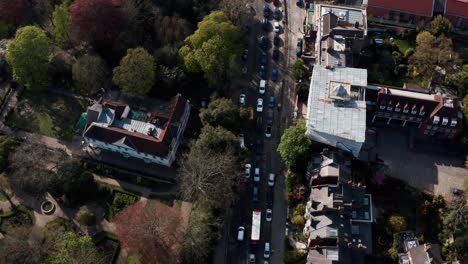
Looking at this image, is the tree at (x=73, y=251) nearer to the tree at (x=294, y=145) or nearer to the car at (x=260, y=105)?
the tree at (x=294, y=145)

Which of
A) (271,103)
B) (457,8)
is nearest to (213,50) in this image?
(271,103)

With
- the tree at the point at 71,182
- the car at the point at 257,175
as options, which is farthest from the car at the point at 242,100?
the tree at the point at 71,182

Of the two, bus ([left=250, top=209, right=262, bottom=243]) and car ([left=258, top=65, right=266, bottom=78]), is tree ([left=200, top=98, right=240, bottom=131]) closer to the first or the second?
car ([left=258, top=65, right=266, bottom=78])

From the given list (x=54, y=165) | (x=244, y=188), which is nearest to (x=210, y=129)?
(x=244, y=188)

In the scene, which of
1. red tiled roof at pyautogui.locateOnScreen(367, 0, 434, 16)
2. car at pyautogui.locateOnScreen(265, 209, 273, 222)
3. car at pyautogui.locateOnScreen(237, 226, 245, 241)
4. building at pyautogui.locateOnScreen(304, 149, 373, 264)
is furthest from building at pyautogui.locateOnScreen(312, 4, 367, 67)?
car at pyautogui.locateOnScreen(237, 226, 245, 241)

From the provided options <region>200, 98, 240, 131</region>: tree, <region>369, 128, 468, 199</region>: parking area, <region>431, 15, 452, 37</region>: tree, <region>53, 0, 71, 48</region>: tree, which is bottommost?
<region>369, 128, 468, 199</region>: parking area

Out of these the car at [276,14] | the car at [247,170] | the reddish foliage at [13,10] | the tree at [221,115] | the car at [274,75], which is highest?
the car at [276,14]
